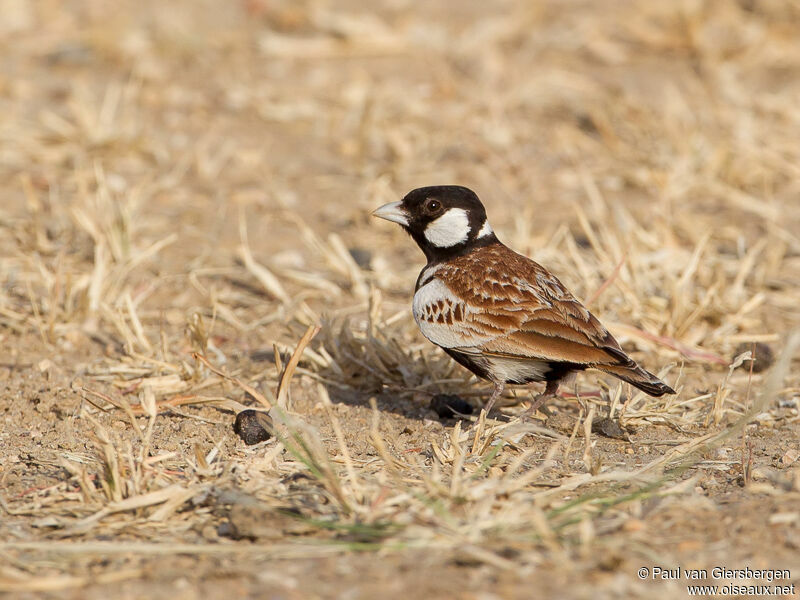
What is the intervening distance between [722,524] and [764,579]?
30cm

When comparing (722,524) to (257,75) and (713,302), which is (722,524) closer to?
(713,302)

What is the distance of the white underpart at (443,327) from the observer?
177 inches

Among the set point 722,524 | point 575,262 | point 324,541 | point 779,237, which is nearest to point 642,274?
point 575,262

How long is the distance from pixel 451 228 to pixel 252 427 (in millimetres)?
1374

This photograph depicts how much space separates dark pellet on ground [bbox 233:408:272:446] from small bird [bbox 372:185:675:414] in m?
0.82

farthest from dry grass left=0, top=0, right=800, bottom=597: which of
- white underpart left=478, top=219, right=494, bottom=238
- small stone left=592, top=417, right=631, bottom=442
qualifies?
white underpart left=478, top=219, right=494, bottom=238

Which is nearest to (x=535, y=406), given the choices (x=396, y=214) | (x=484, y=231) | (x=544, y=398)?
(x=544, y=398)

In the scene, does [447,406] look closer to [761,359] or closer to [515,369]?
[515,369]

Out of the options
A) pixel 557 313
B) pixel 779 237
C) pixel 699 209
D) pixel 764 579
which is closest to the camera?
pixel 764 579

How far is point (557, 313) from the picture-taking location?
14.6ft

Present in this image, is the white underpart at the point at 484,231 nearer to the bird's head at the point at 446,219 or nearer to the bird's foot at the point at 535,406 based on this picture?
the bird's head at the point at 446,219

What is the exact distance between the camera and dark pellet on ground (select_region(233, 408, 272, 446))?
4367 millimetres

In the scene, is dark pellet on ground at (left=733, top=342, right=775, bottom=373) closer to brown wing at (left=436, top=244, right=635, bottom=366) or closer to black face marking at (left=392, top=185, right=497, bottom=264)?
brown wing at (left=436, top=244, right=635, bottom=366)

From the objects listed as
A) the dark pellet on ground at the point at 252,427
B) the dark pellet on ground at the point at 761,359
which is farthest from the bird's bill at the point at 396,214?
the dark pellet on ground at the point at 761,359
